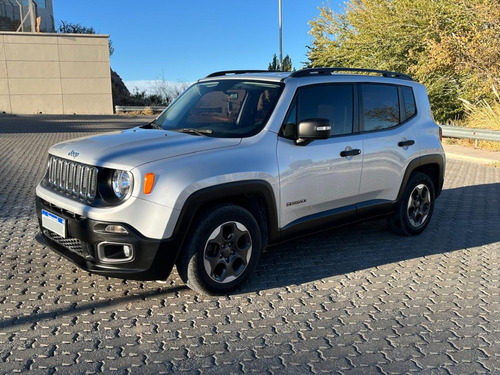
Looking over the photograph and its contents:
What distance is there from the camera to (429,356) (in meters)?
3.05

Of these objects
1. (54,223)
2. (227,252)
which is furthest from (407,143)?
(54,223)

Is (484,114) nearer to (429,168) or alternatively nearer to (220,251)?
(429,168)

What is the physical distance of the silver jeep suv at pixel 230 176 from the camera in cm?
338

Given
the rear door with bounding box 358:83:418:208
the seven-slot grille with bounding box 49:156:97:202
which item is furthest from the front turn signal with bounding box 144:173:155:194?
the rear door with bounding box 358:83:418:208

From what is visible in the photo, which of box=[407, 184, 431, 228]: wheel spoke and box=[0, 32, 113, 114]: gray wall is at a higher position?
box=[0, 32, 113, 114]: gray wall

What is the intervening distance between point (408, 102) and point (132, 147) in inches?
133

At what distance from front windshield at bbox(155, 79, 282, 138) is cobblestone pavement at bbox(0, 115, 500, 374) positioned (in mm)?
1384

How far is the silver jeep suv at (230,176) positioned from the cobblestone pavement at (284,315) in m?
0.38

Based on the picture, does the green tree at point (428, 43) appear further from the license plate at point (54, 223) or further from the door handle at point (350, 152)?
the license plate at point (54, 223)

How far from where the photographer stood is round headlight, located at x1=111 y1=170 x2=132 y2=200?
3.34 meters

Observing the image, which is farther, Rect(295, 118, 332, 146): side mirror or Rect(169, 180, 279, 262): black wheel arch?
Rect(295, 118, 332, 146): side mirror

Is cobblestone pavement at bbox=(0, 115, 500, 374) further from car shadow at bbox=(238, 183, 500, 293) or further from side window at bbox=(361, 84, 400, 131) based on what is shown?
side window at bbox=(361, 84, 400, 131)

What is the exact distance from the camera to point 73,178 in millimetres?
3680

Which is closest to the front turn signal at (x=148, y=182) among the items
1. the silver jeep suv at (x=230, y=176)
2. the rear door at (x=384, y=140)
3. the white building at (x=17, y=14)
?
the silver jeep suv at (x=230, y=176)
